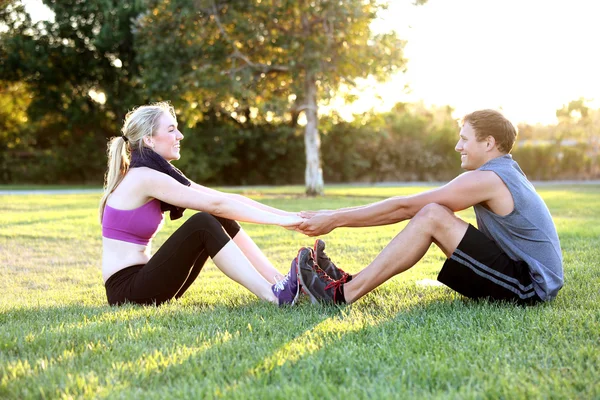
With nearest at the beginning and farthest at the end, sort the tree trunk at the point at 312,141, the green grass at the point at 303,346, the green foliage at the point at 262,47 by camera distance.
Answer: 1. the green grass at the point at 303,346
2. the green foliage at the point at 262,47
3. the tree trunk at the point at 312,141

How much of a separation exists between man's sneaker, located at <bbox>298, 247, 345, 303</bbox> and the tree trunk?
1536cm

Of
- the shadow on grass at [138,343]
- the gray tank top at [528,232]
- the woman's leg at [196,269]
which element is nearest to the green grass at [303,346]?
the shadow on grass at [138,343]

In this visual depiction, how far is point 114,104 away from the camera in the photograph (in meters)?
30.4

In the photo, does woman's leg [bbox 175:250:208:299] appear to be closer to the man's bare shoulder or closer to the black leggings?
the black leggings

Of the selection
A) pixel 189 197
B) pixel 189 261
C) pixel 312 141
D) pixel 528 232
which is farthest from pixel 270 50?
pixel 528 232

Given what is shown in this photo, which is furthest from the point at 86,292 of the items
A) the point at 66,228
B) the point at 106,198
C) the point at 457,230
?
the point at 66,228

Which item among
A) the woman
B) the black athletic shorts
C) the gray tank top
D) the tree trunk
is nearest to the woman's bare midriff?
the woman

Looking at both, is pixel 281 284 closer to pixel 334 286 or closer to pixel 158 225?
pixel 334 286

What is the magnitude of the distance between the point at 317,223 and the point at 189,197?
3.19ft

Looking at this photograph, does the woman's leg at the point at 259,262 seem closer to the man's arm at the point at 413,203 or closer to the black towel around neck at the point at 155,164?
the man's arm at the point at 413,203

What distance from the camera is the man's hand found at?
14.7 feet

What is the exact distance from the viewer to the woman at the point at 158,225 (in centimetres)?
407

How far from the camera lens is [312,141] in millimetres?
20109

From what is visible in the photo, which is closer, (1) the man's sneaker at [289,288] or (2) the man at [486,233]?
(2) the man at [486,233]
